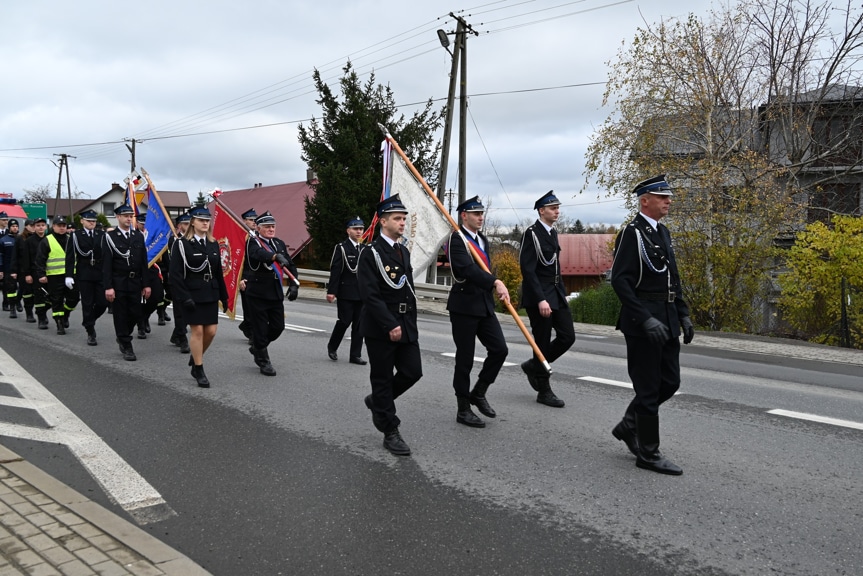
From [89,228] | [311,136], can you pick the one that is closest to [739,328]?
[89,228]

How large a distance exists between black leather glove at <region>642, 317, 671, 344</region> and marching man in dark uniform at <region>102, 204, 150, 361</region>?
7.18 m

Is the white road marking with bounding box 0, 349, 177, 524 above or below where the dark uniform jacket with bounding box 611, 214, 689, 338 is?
below

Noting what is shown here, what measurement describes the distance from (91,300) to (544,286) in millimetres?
7388

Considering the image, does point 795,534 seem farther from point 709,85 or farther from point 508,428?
point 709,85

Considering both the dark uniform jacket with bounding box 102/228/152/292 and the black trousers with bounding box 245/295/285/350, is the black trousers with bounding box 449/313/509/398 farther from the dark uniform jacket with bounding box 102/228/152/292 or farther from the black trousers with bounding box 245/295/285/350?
the dark uniform jacket with bounding box 102/228/152/292

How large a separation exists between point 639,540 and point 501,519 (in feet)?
2.45

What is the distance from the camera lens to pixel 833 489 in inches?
180

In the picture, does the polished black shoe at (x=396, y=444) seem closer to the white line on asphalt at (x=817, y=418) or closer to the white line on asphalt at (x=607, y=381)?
the white line on asphalt at (x=607, y=381)

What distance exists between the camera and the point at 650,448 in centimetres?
489

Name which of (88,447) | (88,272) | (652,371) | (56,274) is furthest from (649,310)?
(56,274)

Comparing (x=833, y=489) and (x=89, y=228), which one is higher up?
(x=89, y=228)

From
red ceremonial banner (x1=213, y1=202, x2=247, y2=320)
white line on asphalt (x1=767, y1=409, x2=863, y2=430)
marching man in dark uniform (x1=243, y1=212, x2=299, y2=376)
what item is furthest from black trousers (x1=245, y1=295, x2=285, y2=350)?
white line on asphalt (x1=767, y1=409, x2=863, y2=430)

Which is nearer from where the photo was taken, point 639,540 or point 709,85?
point 639,540

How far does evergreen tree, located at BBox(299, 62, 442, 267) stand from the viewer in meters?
27.2
